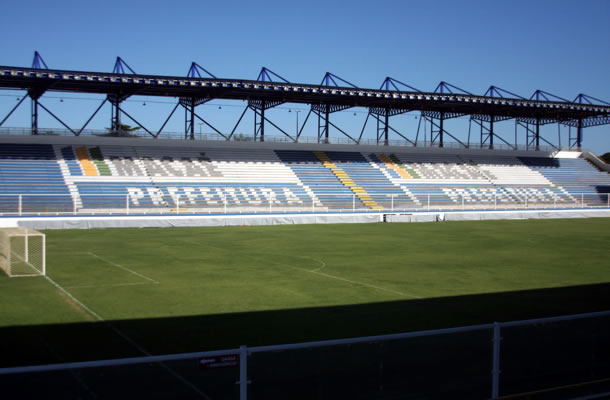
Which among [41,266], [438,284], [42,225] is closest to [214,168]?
[42,225]

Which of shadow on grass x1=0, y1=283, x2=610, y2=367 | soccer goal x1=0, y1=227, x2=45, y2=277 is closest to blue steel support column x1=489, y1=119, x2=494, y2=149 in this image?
shadow on grass x1=0, y1=283, x2=610, y2=367

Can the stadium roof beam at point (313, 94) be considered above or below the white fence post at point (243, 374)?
above

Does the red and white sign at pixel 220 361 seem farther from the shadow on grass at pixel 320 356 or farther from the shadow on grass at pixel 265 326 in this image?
the shadow on grass at pixel 265 326

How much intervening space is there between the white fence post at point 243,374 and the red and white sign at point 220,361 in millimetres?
47

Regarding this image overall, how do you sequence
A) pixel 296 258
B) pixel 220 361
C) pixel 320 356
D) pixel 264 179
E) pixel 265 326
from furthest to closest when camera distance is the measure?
1. pixel 264 179
2. pixel 296 258
3. pixel 265 326
4. pixel 320 356
5. pixel 220 361

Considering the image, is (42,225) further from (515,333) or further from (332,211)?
(515,333)

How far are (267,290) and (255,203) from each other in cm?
2481

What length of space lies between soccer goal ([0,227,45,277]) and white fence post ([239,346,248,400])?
11.3 meters

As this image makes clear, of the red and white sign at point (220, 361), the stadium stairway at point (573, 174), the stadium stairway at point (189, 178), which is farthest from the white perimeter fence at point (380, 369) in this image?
the stadium stairway at point (573, 174)

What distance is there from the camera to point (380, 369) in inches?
226

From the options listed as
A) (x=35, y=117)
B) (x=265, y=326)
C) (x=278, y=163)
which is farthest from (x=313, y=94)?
(x=265, y=326)

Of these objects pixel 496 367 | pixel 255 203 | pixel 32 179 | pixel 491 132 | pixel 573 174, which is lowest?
pixel 496 367

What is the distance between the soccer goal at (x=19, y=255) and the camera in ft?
48.6

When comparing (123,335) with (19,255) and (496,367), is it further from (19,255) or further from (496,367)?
(19,255)
